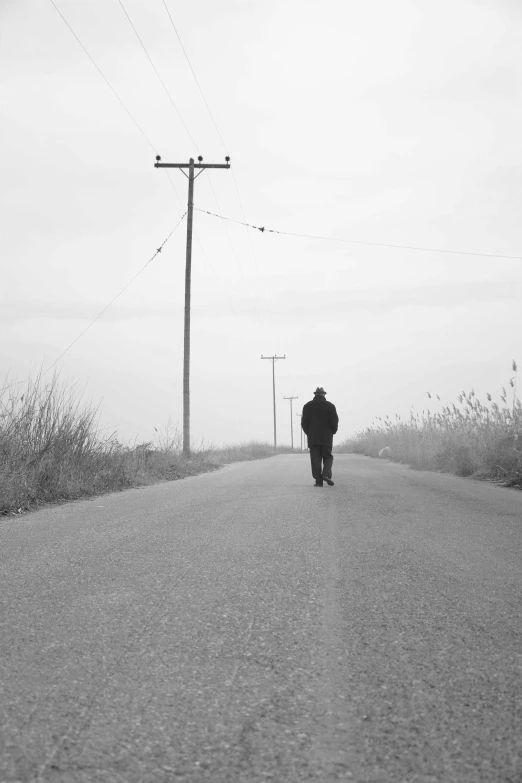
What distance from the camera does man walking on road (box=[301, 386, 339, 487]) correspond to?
13656mm

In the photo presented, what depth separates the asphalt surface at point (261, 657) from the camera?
2160 mm

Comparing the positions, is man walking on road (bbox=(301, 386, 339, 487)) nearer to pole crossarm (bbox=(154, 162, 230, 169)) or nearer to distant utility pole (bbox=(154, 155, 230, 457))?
distant utility pole (bbox=(154, 155, 230, 457))

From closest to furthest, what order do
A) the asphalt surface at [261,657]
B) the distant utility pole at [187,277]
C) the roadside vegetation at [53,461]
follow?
1. the asphalt surface at [261,657]
2. the roadside vegetation at [53,461]
3. the distant utility pole at [187,277]

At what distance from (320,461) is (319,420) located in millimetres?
1361

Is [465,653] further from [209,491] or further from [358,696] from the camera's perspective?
[209,491]

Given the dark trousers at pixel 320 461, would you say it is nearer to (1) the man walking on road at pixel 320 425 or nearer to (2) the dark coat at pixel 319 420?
(1) the man walking on road at pixel 320 425

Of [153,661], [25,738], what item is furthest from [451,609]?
[25,738]

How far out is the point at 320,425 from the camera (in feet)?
47.2

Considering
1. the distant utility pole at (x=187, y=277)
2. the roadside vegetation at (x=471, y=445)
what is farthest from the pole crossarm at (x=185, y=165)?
the roadside vegetation at (x=471, y=445)

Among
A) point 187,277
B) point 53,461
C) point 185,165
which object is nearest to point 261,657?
point 53,461

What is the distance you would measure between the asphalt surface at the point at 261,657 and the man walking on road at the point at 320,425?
7.12 meters

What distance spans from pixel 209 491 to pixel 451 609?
25.0 feet

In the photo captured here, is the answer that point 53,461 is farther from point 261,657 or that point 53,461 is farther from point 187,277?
point 187,277

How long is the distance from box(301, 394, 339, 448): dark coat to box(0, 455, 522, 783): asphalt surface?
25.2 ft
